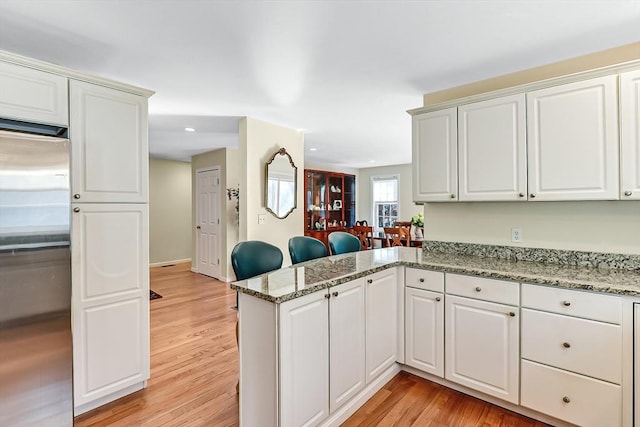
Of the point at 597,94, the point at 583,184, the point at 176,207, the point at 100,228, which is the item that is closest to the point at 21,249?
the point at 100,228

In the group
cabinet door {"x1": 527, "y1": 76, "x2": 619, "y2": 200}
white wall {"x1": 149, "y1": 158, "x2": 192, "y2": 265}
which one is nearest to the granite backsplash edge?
cabinet door {"x1": 527, "y1": 76, "x2": 619, "y2": 200}

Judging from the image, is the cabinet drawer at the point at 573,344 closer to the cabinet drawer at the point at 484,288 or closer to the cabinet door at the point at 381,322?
the cabinet drawer at the point at 484,288

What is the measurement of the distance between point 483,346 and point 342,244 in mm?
1484

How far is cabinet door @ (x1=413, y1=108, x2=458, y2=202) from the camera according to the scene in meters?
2.54

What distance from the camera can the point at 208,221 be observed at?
19.8ft

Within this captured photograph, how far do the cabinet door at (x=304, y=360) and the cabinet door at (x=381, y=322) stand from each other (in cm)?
46

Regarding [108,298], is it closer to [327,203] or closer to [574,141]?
[574,141]

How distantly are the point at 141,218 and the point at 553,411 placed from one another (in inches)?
114

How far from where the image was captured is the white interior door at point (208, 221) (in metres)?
5.81

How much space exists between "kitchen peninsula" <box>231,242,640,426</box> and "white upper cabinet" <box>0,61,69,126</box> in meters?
1.51

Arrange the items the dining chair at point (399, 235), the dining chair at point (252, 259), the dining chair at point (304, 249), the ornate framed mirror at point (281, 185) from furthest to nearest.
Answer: the dining chair at point (399, 235)
the ornate framed mirror at point (281, 185)
the dining chair at point (304, 249)
the dining chair at point (252, 259)

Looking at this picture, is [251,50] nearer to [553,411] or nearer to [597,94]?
[597,94]

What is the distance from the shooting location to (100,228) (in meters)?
2.02

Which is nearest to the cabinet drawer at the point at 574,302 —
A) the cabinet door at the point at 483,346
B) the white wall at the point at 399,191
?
the cabinet door at the point at 483,346
